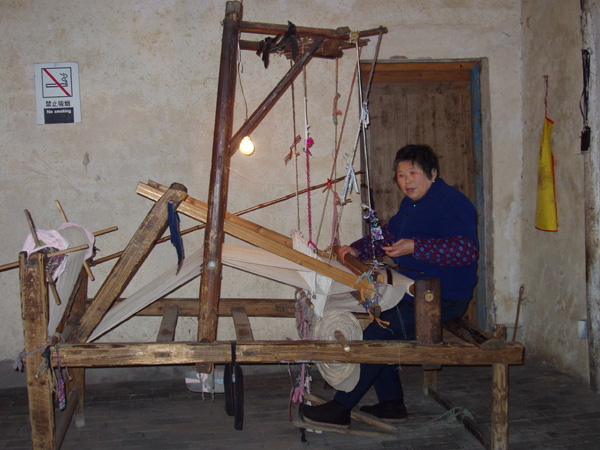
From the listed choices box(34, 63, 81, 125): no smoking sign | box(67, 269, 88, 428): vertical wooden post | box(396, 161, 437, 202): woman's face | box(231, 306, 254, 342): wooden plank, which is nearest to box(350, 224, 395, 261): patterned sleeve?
box(396, 161, 437, 202): woman's face

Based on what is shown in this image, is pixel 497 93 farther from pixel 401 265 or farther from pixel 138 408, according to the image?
pixel 138 408

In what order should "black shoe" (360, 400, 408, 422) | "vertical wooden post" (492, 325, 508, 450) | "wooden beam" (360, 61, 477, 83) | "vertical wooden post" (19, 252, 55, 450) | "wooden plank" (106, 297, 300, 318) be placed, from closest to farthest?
"vertical wooden post" (19, 252, 55, 450) → "vertical wooden post" (492, 325, 508, 450) → "black shoe" (360, 400, 408, 422) → "wooden plank" (106, 297, 300, 318) → "wooden beam" (360, 61, 477, 83)

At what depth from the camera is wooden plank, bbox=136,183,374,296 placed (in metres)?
2.46

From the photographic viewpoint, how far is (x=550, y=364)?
398cm

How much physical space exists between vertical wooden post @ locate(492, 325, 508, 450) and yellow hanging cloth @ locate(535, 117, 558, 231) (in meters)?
1.63

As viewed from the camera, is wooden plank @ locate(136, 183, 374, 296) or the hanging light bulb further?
the hanging light bulb

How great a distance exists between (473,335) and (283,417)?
1269 millimetres

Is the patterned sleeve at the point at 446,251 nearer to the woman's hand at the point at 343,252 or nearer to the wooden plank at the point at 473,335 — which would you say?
the wooden plank at the point at 473,335

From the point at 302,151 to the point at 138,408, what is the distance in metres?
2.06

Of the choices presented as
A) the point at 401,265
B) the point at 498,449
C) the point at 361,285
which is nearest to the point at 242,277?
the point at 401,265

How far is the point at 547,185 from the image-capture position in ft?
12.6

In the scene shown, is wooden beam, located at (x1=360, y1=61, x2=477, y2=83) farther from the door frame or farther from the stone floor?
the stone floor

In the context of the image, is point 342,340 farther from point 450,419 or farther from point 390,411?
point 450,419

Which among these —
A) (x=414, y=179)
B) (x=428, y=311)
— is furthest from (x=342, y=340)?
(x=414, y=179)
